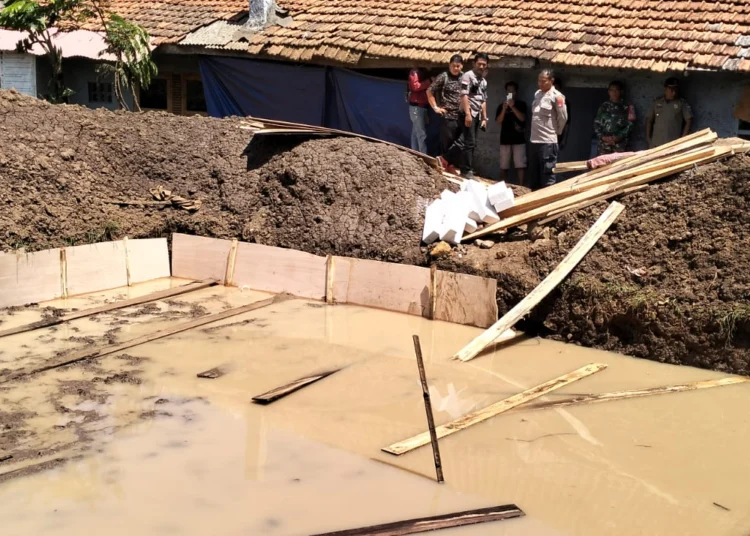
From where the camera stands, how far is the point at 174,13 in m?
17.2

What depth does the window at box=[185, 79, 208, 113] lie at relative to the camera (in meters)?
17.6

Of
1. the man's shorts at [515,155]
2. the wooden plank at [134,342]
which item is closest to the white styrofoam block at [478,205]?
the wooden plank at [134,342]

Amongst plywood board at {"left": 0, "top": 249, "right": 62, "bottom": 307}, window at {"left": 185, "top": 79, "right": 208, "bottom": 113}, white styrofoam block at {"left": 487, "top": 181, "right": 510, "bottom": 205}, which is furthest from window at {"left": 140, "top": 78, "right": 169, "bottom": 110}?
white styrofoam block at {"left": 487, "top": 181, "right": 510, "bottom": 205}

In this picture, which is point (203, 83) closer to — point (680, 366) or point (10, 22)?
point (10, 22)

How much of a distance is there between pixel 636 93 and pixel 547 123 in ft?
5.73

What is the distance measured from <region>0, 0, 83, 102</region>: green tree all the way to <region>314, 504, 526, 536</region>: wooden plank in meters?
13.3

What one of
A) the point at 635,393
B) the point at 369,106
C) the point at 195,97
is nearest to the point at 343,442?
the point at 635,393

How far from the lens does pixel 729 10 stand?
12297mm

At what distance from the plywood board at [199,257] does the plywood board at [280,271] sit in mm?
245

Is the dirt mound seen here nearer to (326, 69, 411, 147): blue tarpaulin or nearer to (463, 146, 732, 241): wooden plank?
(463, 146, 732, 241): wooden plank

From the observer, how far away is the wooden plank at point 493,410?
6277 millimetres

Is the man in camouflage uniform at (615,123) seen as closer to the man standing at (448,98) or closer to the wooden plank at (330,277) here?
the man standing at (448,98)

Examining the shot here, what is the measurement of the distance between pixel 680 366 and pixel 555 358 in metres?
1.17

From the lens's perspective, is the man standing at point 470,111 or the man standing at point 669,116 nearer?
the man standing at point 669,116
